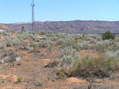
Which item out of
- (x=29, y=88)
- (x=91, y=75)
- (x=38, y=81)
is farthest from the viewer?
(x=91, y=75)

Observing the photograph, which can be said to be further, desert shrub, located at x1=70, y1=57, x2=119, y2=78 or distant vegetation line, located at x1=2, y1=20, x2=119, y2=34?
distant vegetation line, located at x1=2, y1=20, x2=119, y2=34

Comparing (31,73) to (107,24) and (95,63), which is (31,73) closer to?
(95,63)

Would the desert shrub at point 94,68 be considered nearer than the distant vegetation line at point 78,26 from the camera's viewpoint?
Yes

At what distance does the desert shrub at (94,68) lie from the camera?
12680 millimetres

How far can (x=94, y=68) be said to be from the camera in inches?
508

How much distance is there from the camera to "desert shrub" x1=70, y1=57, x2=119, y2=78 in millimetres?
12680

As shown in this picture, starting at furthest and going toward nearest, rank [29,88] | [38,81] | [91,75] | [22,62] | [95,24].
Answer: [95,24] → [22,62] → [91,75] → [38,81] → [29,88]

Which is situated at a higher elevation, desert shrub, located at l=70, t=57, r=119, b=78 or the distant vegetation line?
desert shrub, located at l=70, t=57, r=119, b=78

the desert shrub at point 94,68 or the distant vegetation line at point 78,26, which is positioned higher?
the desert shrub at point 94,68

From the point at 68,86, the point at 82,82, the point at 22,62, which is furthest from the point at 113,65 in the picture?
the point at 22,62

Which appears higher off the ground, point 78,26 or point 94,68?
point 94,68

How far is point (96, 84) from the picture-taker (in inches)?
428

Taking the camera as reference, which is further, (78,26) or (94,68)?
(78,26)

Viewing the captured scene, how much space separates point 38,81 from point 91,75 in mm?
2358
